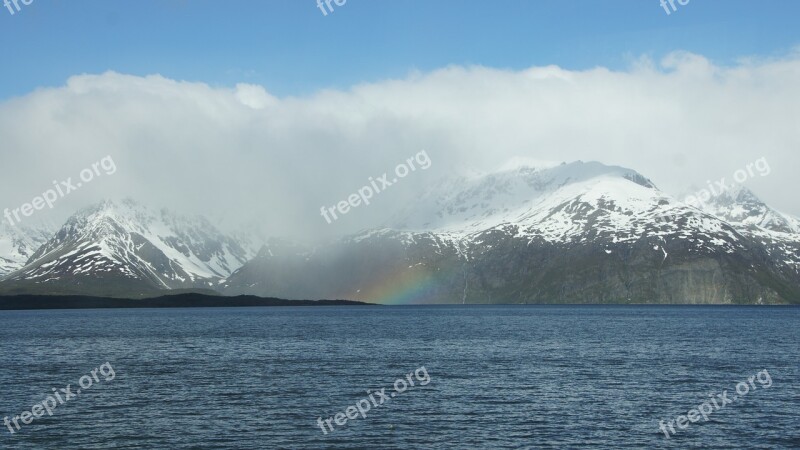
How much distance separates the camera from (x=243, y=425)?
74188 mm

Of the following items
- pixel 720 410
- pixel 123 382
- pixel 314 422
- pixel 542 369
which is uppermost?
pixel 123 382

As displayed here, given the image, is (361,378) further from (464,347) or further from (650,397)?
(464,347)

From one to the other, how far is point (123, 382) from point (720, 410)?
68.8 m

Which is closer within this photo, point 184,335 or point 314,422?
point 314,422

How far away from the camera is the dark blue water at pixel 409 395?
6931cm

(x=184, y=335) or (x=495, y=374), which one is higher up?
(x=184, y=335)

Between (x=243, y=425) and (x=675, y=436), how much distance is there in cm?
3753

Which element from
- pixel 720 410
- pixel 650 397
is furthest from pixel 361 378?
pixel 720 410

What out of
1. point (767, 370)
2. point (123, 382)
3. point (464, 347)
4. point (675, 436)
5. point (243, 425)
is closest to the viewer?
point (675, 436)

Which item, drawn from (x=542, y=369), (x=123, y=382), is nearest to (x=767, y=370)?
(x=542, y=369)

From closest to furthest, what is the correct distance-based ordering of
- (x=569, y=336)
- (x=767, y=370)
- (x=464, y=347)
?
(x=767, y=370)
(x=464, y=347)
(x=569, y=336)

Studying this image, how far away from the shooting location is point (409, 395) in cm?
8988

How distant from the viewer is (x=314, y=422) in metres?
75.8

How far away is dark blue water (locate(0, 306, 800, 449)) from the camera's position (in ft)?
227
